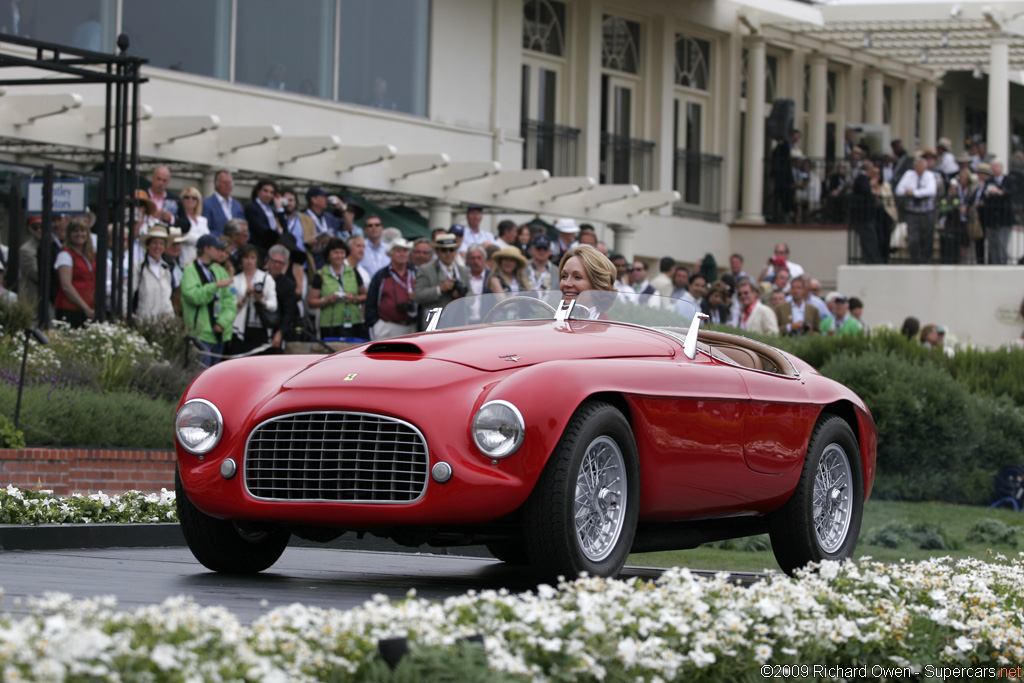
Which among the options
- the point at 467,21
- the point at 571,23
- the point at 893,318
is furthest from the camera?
the point at 571,23

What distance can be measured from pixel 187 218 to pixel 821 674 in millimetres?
11361

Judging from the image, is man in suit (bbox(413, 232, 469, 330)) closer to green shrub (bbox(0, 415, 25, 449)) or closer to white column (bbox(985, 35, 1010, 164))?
green shrub (bbox(0, 415, 25, 449))

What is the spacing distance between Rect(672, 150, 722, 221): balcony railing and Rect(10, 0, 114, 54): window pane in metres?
15.2

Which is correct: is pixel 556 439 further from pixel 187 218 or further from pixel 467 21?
pixel 467 21

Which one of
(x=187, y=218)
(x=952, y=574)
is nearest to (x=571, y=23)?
(x=187, y=218)

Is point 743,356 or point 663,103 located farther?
point 663,103

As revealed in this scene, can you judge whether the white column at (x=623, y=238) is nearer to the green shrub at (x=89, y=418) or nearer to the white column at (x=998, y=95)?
the white column at (x=998, y=95)

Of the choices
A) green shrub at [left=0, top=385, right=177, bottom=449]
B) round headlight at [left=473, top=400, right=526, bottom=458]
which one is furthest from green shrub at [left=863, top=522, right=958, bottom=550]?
round headlight at [left=473, top=400, right=526, bottom=458]

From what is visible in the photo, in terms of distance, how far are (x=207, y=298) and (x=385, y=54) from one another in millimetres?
10614

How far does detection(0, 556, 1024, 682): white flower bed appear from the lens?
4.06 m

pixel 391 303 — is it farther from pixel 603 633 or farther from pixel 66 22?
pixel 603 633

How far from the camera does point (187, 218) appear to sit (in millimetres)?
15672

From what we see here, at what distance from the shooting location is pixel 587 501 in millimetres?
6719

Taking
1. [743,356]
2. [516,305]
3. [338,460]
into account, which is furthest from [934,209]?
[338,460]
